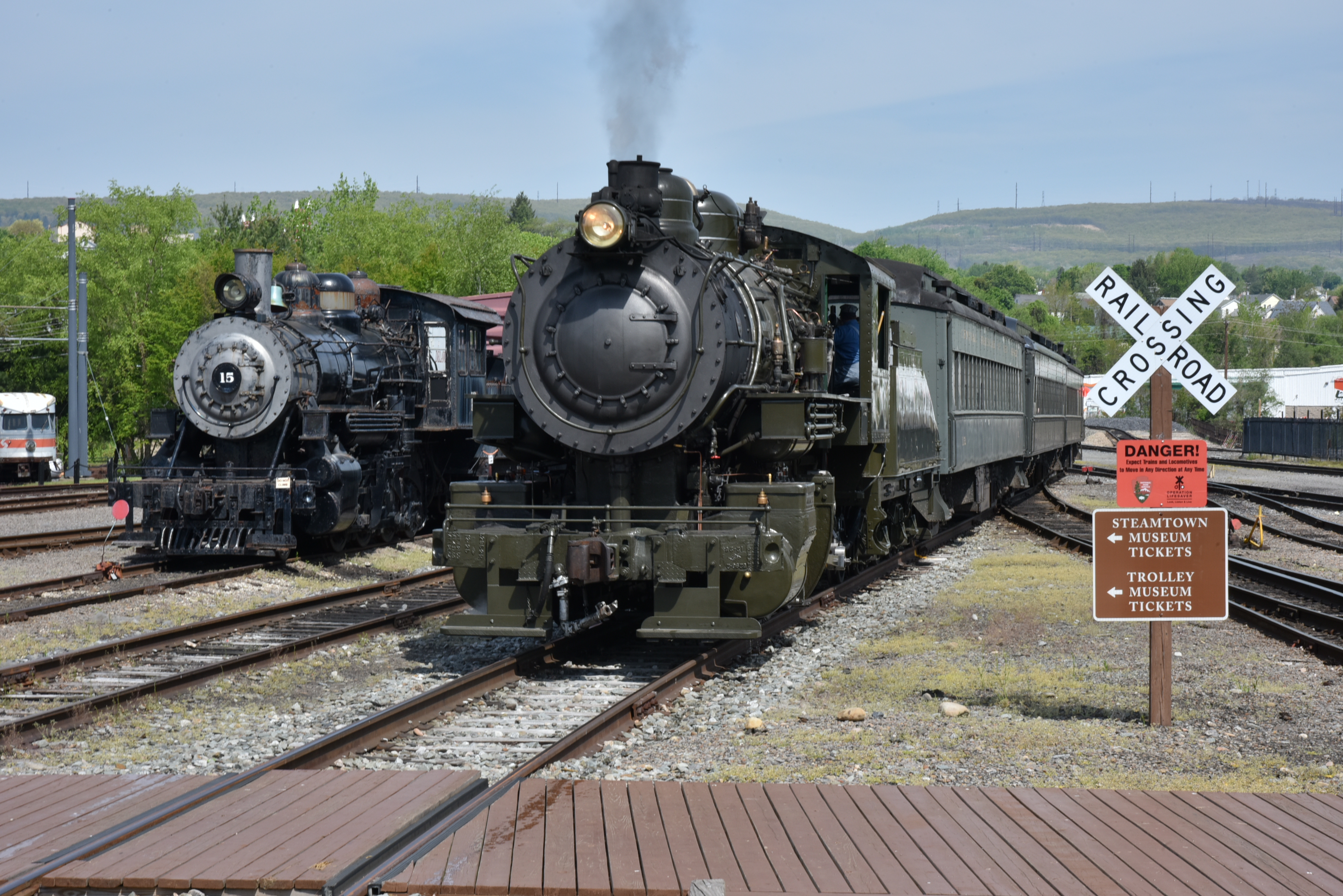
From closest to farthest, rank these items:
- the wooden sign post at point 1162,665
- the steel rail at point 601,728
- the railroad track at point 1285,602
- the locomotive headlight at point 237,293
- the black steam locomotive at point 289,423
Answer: the steel rail at point 601,728
the wooden sign post at point 1162,665
the railroad track at point 1285,602
the black steam locomotive at point 289,423
the locomotive headlight at point 237,293

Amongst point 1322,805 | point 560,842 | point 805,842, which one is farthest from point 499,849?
point 1322,805

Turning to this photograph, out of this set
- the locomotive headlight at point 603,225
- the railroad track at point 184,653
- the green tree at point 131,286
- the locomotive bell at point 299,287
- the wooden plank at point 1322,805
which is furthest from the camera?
the green tree at point 131,286

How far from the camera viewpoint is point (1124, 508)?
7.63 m

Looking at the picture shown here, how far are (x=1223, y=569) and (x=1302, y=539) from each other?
13285 mm

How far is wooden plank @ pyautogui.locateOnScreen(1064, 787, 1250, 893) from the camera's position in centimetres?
454

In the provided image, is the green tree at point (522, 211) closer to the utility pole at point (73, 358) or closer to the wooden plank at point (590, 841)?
the utility pole at point (73, 358)

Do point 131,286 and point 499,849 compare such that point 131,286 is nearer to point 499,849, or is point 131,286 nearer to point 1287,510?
point 1287,510

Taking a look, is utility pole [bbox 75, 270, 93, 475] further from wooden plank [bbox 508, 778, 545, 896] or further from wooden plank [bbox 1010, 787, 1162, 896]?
wooden plank [bbox 1010, 787, 1162, 896]

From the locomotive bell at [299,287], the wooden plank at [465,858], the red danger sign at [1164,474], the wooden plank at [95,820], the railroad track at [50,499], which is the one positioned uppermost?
the locomotive bell at [299,287]

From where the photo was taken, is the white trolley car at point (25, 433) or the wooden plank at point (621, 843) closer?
the wooden plank at point (621, 843)

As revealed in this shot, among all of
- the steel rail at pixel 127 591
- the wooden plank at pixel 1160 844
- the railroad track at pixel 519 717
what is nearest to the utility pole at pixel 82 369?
the steel rail at pixel 127 591

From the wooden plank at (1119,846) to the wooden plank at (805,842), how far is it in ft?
3.42

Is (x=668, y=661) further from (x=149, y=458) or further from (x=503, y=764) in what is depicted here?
(x=149, y=458)

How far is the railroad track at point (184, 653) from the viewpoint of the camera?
26.2 feet
